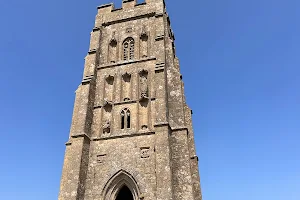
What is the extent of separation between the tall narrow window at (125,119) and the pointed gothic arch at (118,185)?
10.0 feet

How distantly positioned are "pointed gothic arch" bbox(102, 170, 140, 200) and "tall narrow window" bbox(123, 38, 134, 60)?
8949 mm

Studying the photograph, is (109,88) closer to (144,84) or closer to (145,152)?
(144,84)

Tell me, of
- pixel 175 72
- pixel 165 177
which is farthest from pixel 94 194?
pixel 175 72

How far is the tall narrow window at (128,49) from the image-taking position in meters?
21.4

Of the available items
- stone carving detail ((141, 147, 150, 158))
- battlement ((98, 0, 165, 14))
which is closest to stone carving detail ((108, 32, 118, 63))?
battlement ((98, 0, 165, 14))

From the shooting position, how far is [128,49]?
71.0 ft

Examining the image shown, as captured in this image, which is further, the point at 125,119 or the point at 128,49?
the point at 128,49

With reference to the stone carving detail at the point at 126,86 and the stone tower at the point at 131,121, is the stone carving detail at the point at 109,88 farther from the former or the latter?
the stone carving detail at the point at 126,86

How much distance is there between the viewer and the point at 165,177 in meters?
14.2

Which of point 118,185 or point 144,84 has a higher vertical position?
point 144,84

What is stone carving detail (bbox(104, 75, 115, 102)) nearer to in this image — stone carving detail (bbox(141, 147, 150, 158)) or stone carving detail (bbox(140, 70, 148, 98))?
stone carving detail (bbox(140, 70, 148, 98))

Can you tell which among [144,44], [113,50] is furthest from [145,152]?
[113,50]

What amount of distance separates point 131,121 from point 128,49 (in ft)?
20.9

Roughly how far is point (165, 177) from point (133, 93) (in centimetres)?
676
